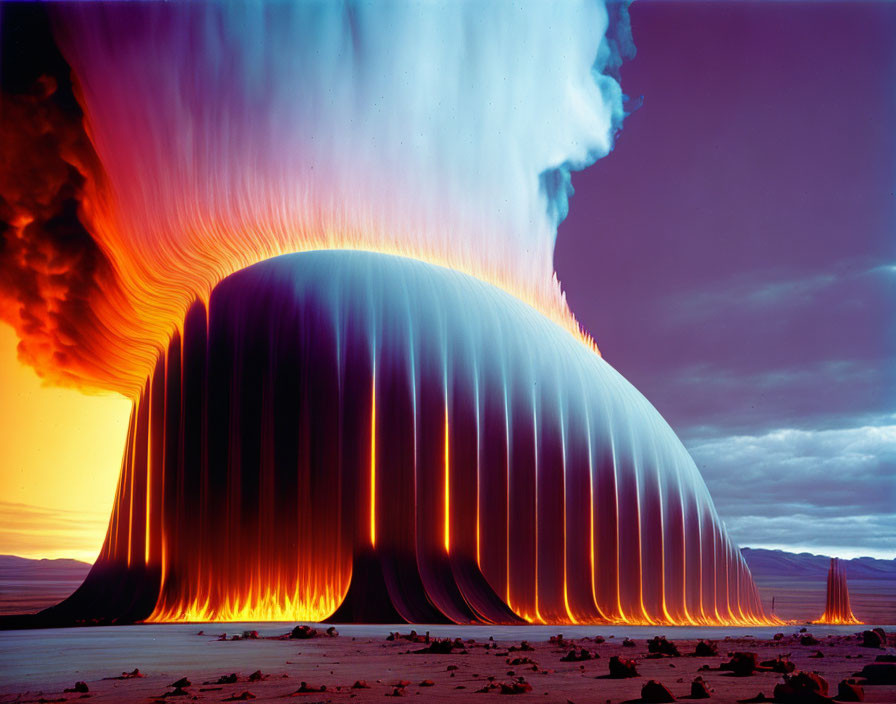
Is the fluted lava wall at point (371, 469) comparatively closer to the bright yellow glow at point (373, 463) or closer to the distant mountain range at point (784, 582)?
the bright yellow glow at point (373, 463)

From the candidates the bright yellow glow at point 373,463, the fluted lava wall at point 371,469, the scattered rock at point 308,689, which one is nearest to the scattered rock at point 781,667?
the scattered rock at point 308,689

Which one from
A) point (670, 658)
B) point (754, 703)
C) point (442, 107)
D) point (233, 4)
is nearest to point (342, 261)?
point (442, 107)

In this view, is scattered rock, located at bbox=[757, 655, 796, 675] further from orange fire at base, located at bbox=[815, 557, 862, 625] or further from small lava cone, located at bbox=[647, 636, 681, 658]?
orange fire at base, located at bbox=[815, 557, 862, 625]

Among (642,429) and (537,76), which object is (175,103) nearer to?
(537,76)

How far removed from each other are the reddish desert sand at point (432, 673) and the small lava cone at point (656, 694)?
0.02 meters

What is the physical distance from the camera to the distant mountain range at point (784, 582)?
232 ft

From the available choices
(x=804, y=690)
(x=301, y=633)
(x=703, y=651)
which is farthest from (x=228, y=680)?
(x=301, y=633)

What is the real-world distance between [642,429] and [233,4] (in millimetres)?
18011

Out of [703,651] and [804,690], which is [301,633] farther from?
[804,690]

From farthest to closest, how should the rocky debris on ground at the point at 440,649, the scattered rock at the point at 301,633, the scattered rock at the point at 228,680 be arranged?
the scattered rock at the point at 301,633 < the rocky debris on ground at the point at 440,649 < the scattered rock at the point at 228,680

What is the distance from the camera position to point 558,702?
9.91m

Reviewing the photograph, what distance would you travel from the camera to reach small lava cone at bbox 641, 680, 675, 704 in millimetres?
9805

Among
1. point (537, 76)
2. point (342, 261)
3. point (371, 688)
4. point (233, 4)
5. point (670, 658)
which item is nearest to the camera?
point (371, 688)

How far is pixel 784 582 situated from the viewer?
130 m
